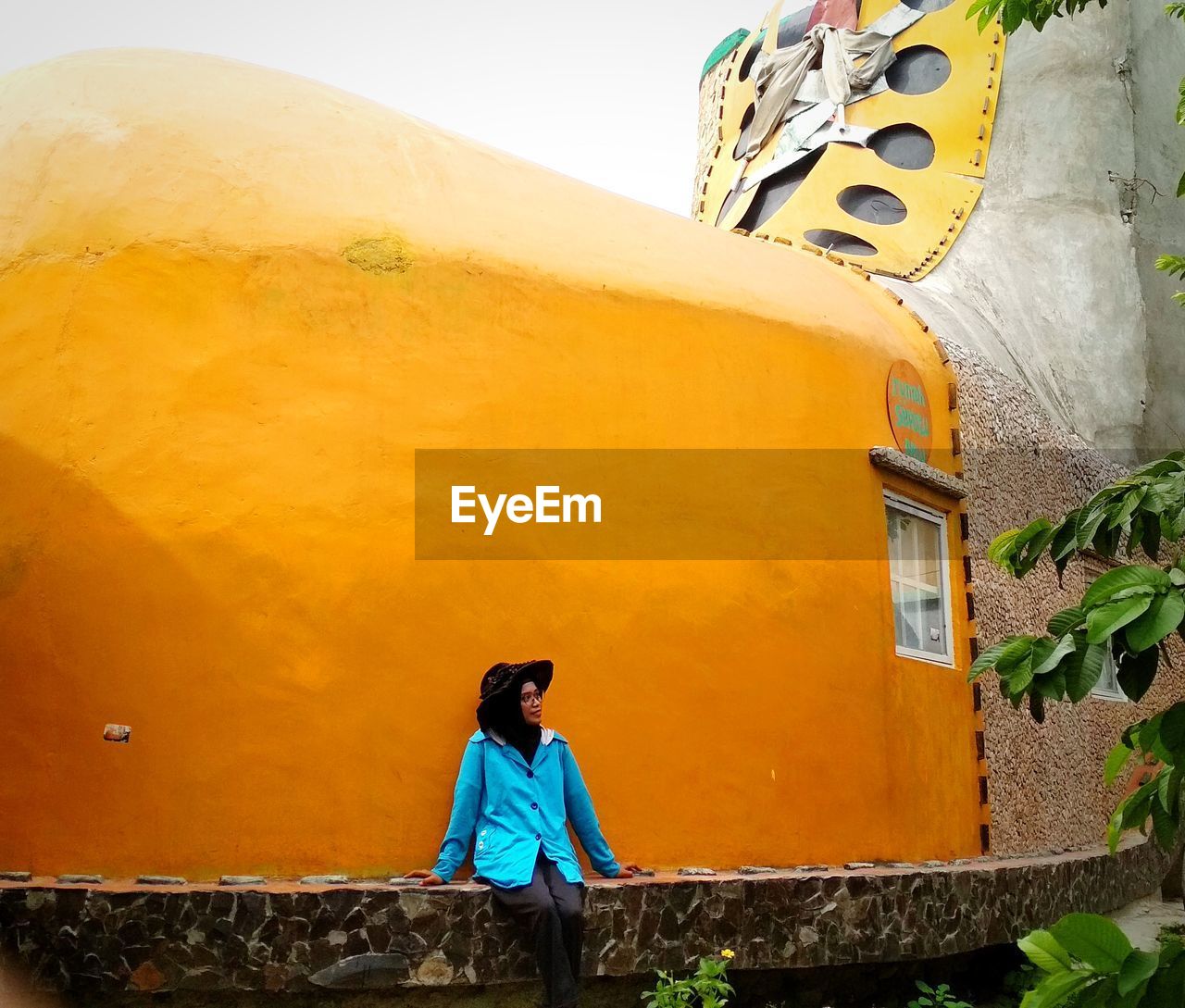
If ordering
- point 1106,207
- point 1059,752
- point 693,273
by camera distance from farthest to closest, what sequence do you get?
point 1106,207, point 1059,752, point 693,273

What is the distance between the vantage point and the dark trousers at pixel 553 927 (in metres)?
4.78

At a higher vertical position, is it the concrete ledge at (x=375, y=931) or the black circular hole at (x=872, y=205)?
the black circular hole at (x=872, y=205)

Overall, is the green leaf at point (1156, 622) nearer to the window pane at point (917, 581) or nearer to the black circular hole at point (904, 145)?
the window pane at point (917, 581)

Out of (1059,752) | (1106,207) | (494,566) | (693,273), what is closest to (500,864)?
(494,566)

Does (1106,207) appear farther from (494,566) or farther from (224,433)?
(224,433)

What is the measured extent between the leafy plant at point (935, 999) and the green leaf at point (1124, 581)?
409cm

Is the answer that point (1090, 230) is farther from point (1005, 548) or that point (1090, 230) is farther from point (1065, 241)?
point (1005, 548)

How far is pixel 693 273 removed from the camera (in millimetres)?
6504

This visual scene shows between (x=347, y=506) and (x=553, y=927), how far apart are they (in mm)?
1956

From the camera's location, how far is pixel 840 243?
10.9 metres

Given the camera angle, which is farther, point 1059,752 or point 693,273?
point 1059,752

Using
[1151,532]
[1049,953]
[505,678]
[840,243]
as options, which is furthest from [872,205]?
[1049,953]

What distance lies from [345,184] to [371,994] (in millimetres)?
3619

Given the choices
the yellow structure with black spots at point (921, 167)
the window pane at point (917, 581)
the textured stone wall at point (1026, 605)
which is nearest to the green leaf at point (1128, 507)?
the window pane at point (917, 581)
